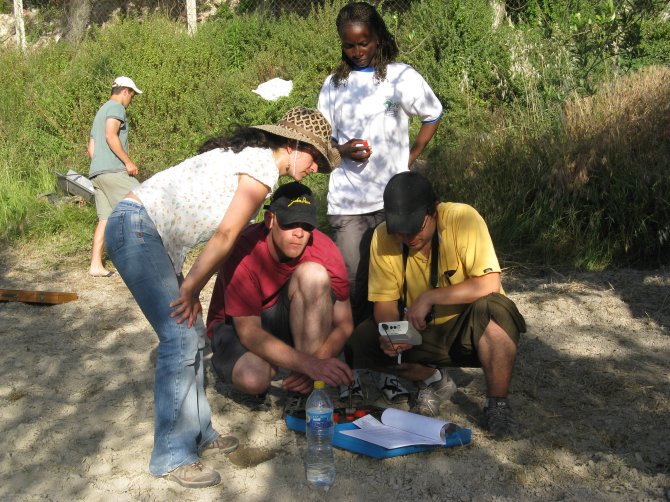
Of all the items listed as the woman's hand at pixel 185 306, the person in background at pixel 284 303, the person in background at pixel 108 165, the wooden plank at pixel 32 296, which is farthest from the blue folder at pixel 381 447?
the person in background at pixel 108 165

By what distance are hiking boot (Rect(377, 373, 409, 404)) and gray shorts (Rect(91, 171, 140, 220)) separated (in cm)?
400

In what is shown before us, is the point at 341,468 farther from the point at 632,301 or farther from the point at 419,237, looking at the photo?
the point at 632,301

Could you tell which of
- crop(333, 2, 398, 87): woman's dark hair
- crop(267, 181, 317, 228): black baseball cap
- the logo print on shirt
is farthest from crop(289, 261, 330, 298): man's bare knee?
crop(333, 2, 398, 87): woman's dark hair

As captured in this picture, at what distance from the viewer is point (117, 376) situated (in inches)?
203

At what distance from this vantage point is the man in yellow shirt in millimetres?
4082

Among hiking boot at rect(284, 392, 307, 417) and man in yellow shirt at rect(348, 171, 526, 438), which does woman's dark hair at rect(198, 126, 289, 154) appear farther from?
hiking boot at rect(284, 392, 307, 417)

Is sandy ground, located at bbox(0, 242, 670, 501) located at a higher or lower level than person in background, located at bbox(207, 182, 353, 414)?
lower

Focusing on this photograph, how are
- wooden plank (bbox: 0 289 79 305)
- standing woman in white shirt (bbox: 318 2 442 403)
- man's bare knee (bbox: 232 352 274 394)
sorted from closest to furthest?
1. man's bare knee (bbox: 232 352 274 394)
2. standing woman in white shirt (bbox: 318 2 442 403)
3. wooden plank (bbox: 0 289 79 305)

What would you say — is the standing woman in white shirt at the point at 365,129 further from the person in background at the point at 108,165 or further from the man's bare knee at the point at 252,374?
the person in background at the point at 108,165

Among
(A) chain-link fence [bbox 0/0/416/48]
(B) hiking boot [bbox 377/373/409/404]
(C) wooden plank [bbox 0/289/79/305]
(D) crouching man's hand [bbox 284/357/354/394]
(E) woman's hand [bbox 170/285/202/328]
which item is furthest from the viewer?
(A) chain-link fence [bbox 0/0/416/48]

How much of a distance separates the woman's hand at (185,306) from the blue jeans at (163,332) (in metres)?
0.03

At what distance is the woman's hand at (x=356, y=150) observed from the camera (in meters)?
4.71

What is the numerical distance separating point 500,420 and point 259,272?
4.61 feet

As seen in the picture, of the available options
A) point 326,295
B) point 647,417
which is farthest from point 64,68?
point 647,417
